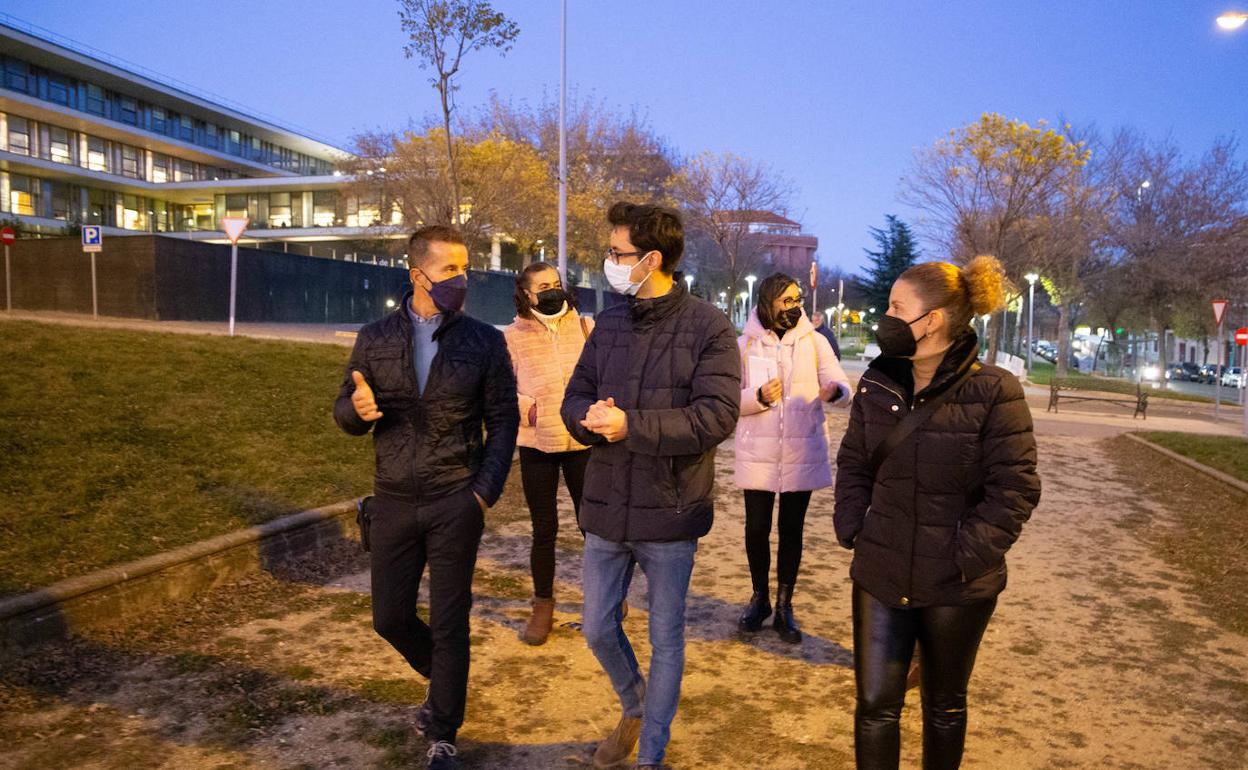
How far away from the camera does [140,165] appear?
58438mm

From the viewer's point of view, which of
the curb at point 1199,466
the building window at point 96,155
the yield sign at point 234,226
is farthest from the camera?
the building window at point 96,155

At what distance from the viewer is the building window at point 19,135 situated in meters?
48.8

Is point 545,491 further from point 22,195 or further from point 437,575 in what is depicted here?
point 22,195

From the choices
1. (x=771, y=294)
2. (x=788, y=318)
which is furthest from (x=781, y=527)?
(x=771, y=294)

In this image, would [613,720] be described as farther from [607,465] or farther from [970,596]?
[970,596]

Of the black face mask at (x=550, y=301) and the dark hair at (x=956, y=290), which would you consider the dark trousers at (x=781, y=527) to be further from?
the dark hair at (x=956, y=290)

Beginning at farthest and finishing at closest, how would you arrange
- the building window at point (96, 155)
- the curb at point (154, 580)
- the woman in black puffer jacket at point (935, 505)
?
the building window at point (96, 155) → the curb at point (154, 580) → the woman in black puffer jacket at point (935, 505)

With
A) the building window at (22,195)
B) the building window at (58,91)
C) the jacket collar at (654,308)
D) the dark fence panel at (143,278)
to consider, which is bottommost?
the jacket collar at (654,308)

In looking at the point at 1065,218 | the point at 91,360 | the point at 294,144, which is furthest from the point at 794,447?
the point at 294,144

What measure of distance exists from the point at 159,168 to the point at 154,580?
64310 millimetres

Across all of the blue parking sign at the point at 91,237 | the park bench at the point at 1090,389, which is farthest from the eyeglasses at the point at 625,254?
the park bench at the point at 1090,389

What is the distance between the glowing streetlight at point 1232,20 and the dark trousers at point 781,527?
50.9 feet

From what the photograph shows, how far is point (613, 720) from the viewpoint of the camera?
3803mm

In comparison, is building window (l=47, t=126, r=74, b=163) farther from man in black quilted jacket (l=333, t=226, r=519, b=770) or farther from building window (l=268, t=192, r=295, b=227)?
man in black quilted jacket (l=333, t=226, r=519, b=770)
